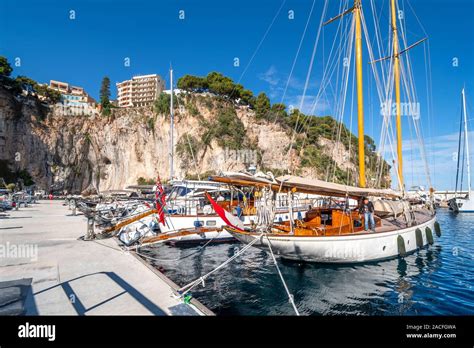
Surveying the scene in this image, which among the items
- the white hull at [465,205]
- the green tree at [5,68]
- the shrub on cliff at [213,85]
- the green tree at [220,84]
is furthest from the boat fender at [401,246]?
the green tree at [5,68]

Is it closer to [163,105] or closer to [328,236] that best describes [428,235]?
[328,236]

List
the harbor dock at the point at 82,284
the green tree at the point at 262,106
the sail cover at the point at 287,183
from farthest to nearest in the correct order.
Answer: the green tree at the point at 262,106 → the sail cover at the point at 287,183 → the harbor dock at the point at 82,284

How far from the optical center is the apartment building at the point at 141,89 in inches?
4008

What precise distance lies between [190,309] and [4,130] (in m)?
68.4

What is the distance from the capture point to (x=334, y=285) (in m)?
8.66

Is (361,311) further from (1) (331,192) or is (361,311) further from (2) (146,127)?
(2) (146,127)

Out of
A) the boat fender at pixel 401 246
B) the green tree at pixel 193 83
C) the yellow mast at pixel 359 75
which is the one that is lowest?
the boat fender at pixel 401 246

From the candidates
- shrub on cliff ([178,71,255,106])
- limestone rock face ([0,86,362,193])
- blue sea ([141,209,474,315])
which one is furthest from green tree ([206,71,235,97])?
blue sea ([141,209,474,315])

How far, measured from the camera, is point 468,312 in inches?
271

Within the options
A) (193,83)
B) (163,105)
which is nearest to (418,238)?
(163,105)

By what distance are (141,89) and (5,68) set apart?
166 ft

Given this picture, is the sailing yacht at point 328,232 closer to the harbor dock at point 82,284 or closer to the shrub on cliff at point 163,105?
the harbor dock at point 82,284

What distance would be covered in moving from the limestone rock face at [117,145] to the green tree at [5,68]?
4.09m
